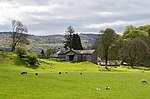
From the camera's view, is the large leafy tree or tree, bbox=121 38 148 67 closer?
tree, bbox=121 38 148 67

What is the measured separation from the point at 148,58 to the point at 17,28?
61.9m

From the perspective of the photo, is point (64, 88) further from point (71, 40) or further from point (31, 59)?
point (71, 40)

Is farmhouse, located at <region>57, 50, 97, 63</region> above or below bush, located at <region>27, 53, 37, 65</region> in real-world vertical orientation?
below

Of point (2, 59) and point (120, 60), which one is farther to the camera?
point (120, 60)

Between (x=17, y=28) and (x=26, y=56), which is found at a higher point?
(x=17, y=28)

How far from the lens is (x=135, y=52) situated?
13562 centimetres

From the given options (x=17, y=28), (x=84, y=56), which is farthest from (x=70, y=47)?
(x=17, y=28)

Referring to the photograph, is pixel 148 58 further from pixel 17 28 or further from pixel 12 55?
pixel 12 55

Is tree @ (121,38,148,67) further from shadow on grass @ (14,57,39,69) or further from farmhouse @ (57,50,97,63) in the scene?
shadow on grass @ (14,57,39,69)

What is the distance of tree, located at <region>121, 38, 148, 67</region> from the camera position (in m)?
134

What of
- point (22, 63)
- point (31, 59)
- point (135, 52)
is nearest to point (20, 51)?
point (31, 59)

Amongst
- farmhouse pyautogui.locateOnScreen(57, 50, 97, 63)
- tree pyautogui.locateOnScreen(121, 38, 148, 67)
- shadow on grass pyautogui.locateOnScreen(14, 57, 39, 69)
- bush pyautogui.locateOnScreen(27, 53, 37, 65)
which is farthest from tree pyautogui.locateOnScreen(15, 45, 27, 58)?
farmhouse pyautogui.locateOnScreen(57, 50, 97, 63)

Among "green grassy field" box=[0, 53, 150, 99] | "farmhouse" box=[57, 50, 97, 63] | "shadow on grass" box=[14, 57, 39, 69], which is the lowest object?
"farmhouse" box=[57, 50, 97, 63]

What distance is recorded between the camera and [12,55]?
9125cm
